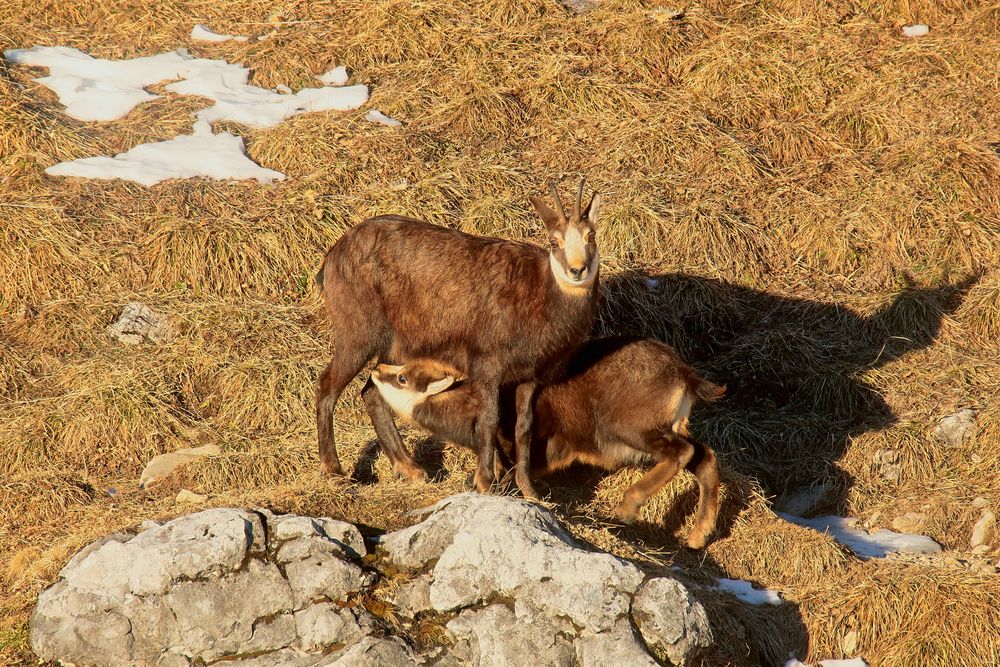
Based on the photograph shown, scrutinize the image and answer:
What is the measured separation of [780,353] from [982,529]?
6.47 feet

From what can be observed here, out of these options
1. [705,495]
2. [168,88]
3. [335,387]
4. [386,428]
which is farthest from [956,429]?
[168,88]

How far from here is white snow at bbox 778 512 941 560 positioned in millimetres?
7004

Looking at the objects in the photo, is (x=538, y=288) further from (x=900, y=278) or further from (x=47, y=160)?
(x=47, y=160)

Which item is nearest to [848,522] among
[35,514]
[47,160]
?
[35,514]

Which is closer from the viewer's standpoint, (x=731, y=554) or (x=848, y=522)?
(x=731, y=554)

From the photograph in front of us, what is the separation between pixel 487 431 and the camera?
6.79 metres

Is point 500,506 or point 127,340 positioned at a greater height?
point 500,506

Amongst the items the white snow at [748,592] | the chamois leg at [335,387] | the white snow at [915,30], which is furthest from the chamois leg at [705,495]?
the white snow at [915,30]

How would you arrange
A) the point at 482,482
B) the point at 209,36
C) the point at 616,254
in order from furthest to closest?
1. the point at 209,36
2. the point at 616,254
3. the point at 482,482

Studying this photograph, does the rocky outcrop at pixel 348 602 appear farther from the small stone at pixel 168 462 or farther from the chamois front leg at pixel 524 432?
the small stone at pixel 168 462

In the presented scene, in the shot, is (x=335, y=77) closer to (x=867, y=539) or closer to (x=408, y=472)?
(x=408, y=472)

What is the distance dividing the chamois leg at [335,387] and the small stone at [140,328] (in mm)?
1830

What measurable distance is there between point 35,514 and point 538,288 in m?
3.27

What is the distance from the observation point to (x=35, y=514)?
6.84 meters
